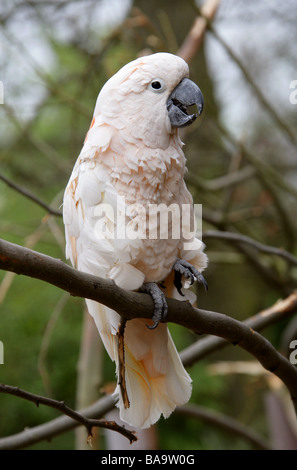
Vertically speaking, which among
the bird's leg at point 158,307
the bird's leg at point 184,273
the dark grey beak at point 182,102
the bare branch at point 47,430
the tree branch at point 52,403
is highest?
the dark grey beak at point 182,102

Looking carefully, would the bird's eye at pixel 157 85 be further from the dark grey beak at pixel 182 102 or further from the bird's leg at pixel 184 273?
the bird's leg at pixel 184 273

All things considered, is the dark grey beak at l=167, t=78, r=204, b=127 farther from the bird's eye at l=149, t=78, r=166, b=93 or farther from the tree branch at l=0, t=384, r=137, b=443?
the tree branch at l=0, t=384, r=137, b=443

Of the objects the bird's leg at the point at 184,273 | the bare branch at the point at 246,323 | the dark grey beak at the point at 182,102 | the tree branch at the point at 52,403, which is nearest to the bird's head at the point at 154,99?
the dark grey beak at the point at 182,102

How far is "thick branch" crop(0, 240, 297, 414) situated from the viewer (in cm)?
75

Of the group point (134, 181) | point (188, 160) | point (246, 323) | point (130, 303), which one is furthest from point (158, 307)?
point (188, 160)

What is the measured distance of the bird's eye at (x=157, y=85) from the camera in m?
1.05

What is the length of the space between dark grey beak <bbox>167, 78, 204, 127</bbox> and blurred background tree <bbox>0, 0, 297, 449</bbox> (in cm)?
82

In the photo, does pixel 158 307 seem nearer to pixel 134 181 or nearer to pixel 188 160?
pixel 134 181

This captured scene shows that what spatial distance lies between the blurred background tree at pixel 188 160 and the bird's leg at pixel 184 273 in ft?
2.26

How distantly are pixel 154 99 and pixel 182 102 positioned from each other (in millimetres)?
56

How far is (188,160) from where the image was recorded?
9.62 feet

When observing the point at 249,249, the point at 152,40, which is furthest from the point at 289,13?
the point at 249,249

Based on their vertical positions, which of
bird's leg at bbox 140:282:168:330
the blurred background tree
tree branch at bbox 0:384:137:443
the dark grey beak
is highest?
the blurred background tree

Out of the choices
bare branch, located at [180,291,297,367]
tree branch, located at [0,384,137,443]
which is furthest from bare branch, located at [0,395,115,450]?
tree branch, located at [0,384,137,443]
